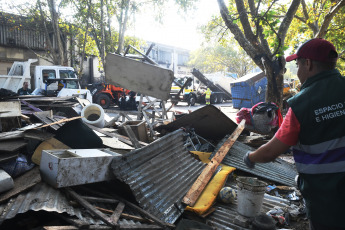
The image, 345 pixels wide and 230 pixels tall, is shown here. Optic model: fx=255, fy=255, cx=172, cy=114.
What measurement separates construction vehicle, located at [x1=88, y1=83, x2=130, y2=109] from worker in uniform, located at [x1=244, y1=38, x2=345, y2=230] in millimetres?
14062

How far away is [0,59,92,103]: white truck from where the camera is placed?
9.54 m

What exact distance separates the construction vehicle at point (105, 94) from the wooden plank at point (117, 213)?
12.8 metres

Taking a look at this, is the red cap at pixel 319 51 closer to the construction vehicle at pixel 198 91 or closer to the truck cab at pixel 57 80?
the truck cab at pixel 57 80

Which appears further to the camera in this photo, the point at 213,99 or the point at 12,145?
the point at 213,99

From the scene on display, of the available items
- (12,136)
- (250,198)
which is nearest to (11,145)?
(12,136)

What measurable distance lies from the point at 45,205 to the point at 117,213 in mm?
684

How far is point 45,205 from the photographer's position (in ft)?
7.69

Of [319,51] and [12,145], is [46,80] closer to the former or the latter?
[12,145]

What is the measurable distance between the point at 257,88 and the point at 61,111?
11652mm

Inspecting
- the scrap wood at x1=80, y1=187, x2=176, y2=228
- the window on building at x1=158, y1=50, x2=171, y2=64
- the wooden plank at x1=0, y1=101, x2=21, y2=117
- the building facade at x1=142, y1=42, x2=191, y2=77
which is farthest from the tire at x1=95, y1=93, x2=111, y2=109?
the window on building at x1=158, y1=50, x2=171, y2=64

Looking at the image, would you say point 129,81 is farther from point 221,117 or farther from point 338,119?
point 338,119

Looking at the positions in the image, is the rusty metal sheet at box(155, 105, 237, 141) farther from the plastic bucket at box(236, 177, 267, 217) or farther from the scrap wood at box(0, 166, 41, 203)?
the scrap wood at box(0, 166, 41, 203)

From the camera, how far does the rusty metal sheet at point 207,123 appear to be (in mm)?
5291

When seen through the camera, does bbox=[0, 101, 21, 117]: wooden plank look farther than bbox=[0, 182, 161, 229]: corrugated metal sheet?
Yes
